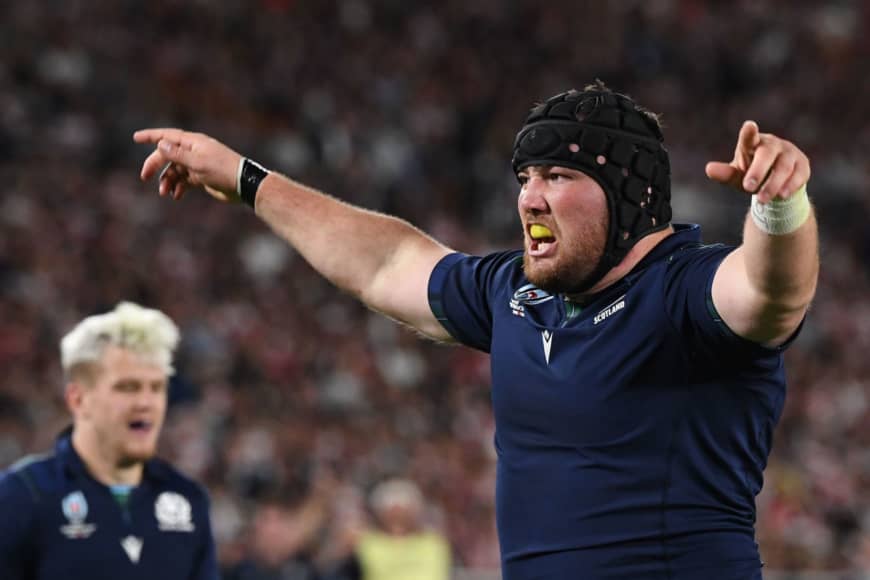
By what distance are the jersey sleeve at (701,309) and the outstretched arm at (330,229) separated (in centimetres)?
Result: 87

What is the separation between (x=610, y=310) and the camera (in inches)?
134

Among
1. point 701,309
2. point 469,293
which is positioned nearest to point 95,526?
point 469,293

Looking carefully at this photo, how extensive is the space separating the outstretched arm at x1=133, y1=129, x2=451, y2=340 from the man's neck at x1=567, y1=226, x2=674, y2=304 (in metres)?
0.62

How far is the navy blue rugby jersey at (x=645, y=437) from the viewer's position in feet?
10.7

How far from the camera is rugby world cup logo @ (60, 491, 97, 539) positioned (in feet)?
15.9

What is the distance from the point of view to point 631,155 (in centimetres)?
350

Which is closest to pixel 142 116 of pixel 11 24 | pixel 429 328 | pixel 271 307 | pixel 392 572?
pixel 11 24

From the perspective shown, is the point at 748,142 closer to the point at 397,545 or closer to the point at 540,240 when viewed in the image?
the point at 540,240

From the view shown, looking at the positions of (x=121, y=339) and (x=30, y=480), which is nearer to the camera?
(x=30, y=480)

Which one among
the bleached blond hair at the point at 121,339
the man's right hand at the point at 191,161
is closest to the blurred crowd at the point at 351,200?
the bleached blond hair at the point at 121,339

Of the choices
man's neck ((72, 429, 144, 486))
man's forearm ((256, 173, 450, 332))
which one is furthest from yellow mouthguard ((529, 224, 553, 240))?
man's neck ((72, 429, 144, 486))

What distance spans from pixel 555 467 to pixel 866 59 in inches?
660

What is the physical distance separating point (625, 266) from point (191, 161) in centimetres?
130

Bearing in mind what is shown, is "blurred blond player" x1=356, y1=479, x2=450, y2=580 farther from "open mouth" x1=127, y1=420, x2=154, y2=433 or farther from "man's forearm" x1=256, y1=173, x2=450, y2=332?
"man's forearm" x1=256, y1=173, x2=450, y2=332
